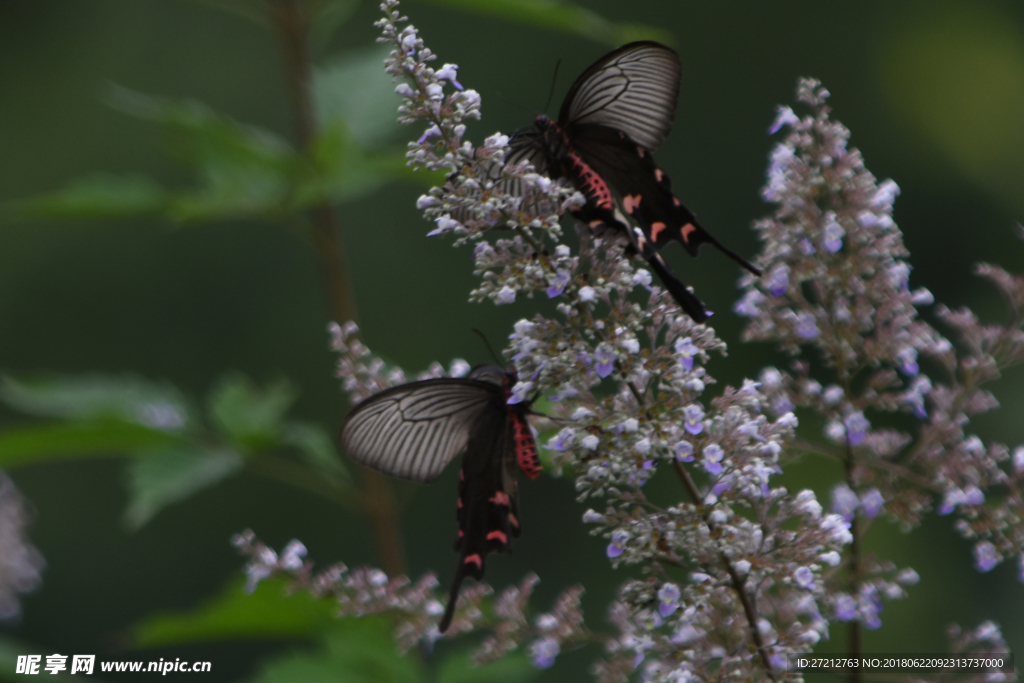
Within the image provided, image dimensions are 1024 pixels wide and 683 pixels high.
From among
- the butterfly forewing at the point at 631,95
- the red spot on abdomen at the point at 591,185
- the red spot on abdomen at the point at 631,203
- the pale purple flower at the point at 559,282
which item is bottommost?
the pale purple flower at the point at 559,282

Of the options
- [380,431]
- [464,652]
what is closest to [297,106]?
[380,431]

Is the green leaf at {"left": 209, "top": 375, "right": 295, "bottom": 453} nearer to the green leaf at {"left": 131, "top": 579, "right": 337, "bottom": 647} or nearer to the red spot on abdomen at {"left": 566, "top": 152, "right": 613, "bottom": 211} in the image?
the green leaf at {"left": 131, "top": 579, "right": 337, "bottom": 647}

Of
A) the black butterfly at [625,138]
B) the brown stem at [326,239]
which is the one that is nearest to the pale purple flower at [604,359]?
the black butterfly at [625,138]

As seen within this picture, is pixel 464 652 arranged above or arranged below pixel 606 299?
below

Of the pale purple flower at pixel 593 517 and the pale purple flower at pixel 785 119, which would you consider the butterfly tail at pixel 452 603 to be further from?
the pale purple flower at pixel 785 119

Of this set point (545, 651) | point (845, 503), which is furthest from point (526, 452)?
point (845, 503)

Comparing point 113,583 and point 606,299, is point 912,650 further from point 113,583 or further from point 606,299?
point 113,583

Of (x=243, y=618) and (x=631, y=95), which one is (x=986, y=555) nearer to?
(x=631, y=95)

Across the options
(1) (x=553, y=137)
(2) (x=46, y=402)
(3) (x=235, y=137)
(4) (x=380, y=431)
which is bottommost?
(2) (x=46, y=402)

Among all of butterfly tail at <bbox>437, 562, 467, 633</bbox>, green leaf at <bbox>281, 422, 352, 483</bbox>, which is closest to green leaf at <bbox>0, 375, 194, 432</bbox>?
green leaf at <bbox>281, 422, 352, 483</bbox>
